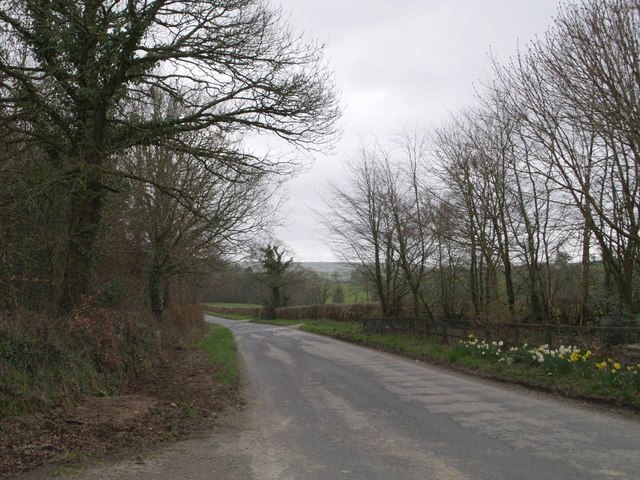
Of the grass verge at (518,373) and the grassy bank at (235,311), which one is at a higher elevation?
the grass verge at (518,373)

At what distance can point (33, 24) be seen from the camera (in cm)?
1035

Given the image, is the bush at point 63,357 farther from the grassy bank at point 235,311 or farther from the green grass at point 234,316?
the green grass at point 234,316

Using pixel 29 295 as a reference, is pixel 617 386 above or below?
below

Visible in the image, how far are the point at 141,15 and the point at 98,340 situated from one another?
7.00 m

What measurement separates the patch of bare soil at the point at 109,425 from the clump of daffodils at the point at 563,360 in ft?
21.2

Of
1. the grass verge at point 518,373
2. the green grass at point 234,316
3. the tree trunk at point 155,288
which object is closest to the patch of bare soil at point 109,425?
the grass verge at point 518,373

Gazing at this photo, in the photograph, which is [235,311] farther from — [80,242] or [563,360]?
[563,360]

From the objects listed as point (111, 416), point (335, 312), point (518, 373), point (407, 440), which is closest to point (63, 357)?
point (111, 416)

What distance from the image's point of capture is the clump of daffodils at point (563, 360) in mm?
8953

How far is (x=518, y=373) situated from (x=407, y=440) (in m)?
5.61

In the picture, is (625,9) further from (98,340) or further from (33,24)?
(98,340)

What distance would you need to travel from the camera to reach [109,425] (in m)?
7.19

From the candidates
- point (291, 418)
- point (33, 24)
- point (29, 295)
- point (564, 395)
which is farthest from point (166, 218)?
point (564, 395)

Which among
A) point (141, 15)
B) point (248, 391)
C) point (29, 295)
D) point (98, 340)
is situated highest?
point (141, 15)
